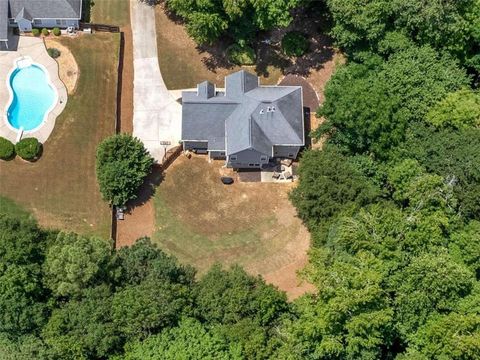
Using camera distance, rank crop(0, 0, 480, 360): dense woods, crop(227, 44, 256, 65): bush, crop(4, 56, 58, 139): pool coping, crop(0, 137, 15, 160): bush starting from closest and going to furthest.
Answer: crop(0, 0, 480, 360): dense woods
crop(0, 137, 15, 160): bush
crop(4, 56, 58, 139): pool coping
crop(227, 44, 256, 65): bush

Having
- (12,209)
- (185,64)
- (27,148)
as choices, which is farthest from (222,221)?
(27,148)

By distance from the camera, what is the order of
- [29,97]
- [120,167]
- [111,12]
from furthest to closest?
[111,12], [29,97], [120,167]

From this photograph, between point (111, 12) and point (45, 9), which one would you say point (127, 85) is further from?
point (45, 9)

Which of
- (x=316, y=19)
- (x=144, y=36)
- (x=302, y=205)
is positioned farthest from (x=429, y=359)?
(x=144, y=36)

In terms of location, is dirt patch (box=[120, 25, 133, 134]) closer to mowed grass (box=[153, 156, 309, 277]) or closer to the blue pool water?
mowed grass (box=[153, 156, 309, 277])

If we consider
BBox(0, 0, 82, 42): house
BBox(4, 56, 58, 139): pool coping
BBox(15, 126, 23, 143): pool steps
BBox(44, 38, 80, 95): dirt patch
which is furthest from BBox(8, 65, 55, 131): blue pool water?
BBox(0, 0, 82, 42): house

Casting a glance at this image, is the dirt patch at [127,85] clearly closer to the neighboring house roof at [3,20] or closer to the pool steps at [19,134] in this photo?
the pool steps at [19,134]
